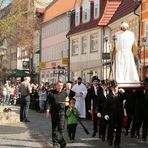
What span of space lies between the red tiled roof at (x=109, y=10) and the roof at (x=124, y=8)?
1.48m

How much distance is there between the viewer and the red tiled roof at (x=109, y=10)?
48812mm

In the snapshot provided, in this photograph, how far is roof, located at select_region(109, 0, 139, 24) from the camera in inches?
1656

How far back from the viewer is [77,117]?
16703 millimetres

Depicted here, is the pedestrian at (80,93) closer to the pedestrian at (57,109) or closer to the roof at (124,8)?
the pedestrian at (57,109)

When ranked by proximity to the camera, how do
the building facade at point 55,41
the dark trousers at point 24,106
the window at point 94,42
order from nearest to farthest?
the dark trousers at point 24,106, the window at point 94,42, the building facade at point 55,41

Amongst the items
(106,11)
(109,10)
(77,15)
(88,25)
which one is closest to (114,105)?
(109,10)

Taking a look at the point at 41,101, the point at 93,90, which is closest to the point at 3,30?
the point at 93,90

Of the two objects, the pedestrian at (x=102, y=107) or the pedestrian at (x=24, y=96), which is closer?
the pedestrian at (x=102, y=107)

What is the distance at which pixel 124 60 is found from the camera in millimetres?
16984

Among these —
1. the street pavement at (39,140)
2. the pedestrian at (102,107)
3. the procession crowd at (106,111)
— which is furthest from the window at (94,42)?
the pedestrian at (102,107)

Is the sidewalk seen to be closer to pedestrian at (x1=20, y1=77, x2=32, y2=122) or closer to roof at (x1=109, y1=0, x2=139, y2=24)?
pedestrian at (x1=20, y1=77, x2=32, y2=122)

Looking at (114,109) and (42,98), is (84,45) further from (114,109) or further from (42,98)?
(114,109)

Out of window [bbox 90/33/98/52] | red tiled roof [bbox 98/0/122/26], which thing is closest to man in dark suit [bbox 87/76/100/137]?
red tiled roof [bbox 98/0/122/26]

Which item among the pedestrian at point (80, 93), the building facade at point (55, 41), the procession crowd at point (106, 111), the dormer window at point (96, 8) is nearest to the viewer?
the procession crowd at point (106, 111)
